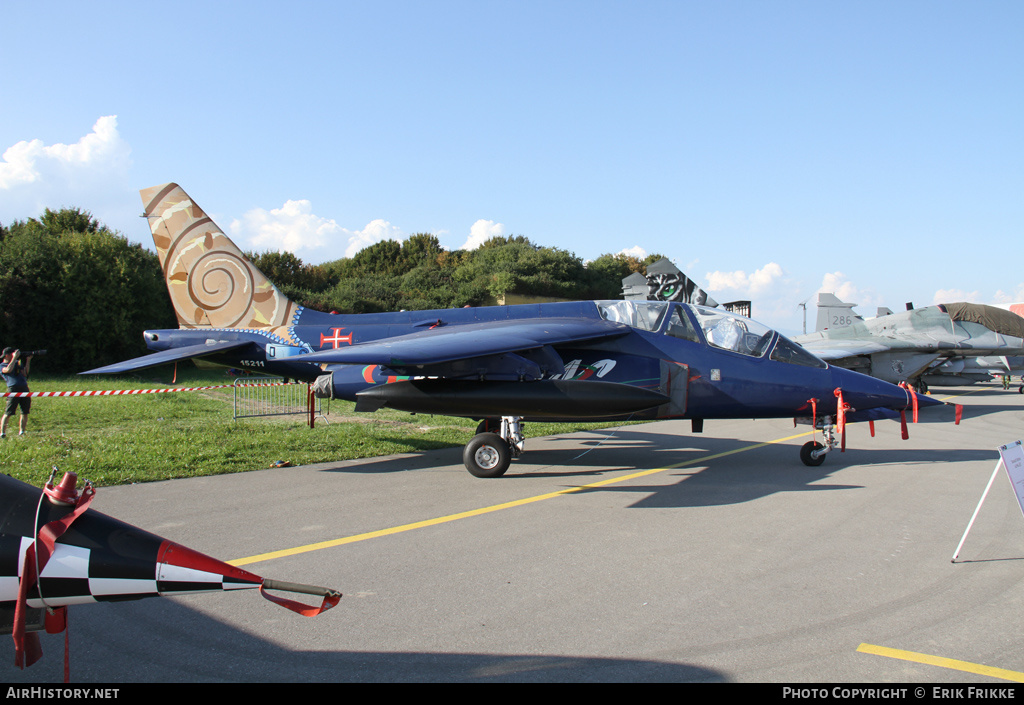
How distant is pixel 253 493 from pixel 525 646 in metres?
5.00

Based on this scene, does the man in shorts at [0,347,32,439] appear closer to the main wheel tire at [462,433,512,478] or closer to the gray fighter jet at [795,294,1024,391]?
the main wheel tire at [462,433,512,478]

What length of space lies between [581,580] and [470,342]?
153 inches

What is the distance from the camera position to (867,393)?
354 inches

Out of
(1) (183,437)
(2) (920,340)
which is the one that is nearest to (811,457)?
(1) (183,437)

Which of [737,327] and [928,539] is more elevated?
[737,327]

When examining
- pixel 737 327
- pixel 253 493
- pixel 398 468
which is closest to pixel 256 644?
pixel 253 493

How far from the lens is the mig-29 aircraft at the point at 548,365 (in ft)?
26.0

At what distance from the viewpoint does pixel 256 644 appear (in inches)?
136

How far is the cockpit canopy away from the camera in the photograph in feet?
29.3

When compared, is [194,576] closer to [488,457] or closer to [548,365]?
[488,457]

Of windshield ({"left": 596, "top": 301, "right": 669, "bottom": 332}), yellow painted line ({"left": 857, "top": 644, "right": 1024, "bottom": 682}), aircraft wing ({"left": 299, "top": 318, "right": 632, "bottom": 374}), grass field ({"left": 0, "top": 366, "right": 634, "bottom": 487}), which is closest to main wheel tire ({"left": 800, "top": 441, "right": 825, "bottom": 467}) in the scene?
windshield ({"left": 596, "top": 301, "right": 669, "bottom": 332})

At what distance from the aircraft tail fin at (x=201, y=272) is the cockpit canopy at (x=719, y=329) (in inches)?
249

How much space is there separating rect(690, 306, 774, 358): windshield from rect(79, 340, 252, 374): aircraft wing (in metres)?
7.67
